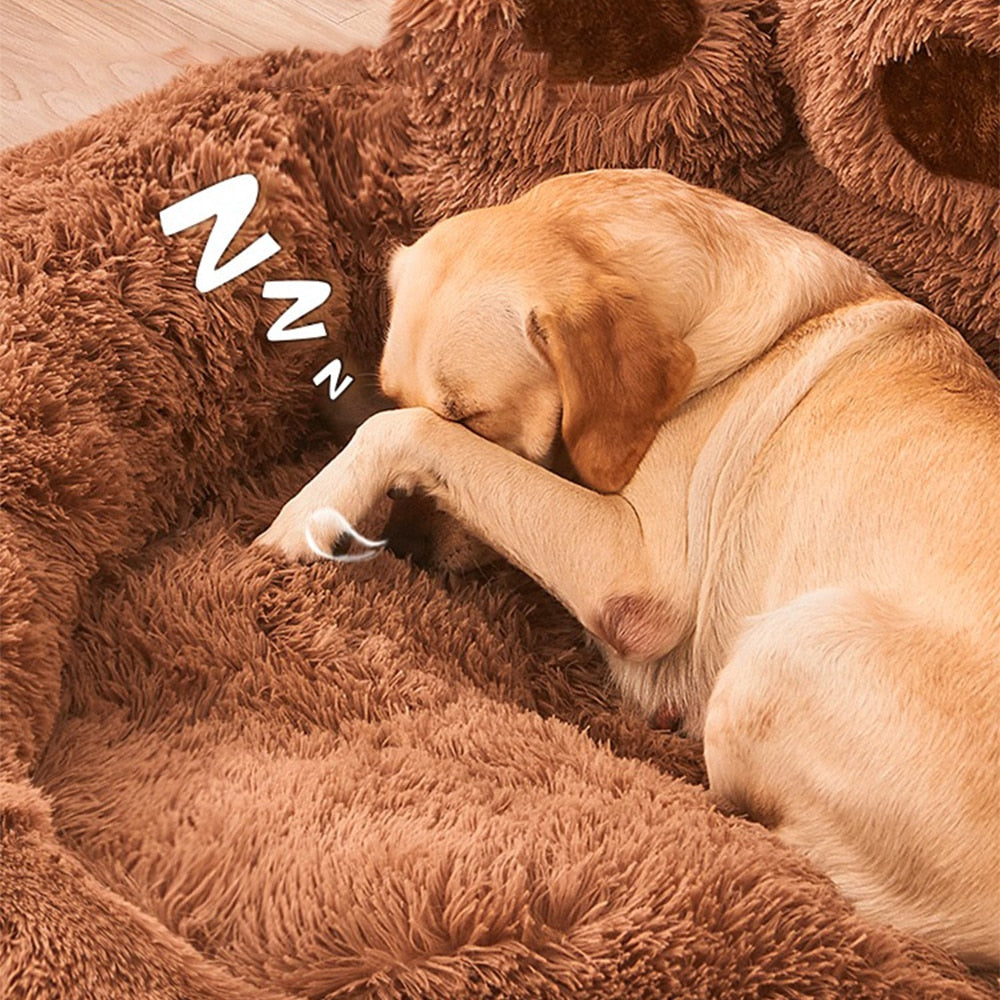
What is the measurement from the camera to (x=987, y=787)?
149 centimetres

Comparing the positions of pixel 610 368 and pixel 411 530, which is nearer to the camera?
pixel 610 368

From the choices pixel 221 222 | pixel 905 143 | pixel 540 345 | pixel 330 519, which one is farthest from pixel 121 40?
pixel 905 143

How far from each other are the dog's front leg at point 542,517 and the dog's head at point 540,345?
44mm

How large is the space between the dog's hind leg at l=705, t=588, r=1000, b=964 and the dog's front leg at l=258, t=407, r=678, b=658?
18 cm

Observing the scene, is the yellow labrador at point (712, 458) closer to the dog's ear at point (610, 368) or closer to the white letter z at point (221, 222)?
the dog's ear at point (610, 368)

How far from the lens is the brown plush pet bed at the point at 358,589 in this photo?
4.51 feet

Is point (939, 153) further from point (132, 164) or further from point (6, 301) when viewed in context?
point (6, 301)

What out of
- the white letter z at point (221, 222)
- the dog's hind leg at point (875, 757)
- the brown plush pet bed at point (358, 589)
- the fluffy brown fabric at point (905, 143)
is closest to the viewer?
the brown plush pet bed at point (358, 589)

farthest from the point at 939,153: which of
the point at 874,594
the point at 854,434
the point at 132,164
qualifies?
the point at 132,164

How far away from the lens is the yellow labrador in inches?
63.9

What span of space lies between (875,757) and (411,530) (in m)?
0.75

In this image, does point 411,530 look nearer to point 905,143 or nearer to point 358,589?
point 358,589

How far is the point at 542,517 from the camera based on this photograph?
1812 mm

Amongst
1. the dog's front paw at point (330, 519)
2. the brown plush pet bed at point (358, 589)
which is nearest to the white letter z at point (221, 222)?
the brown plush pet bed at point (358, 589)
